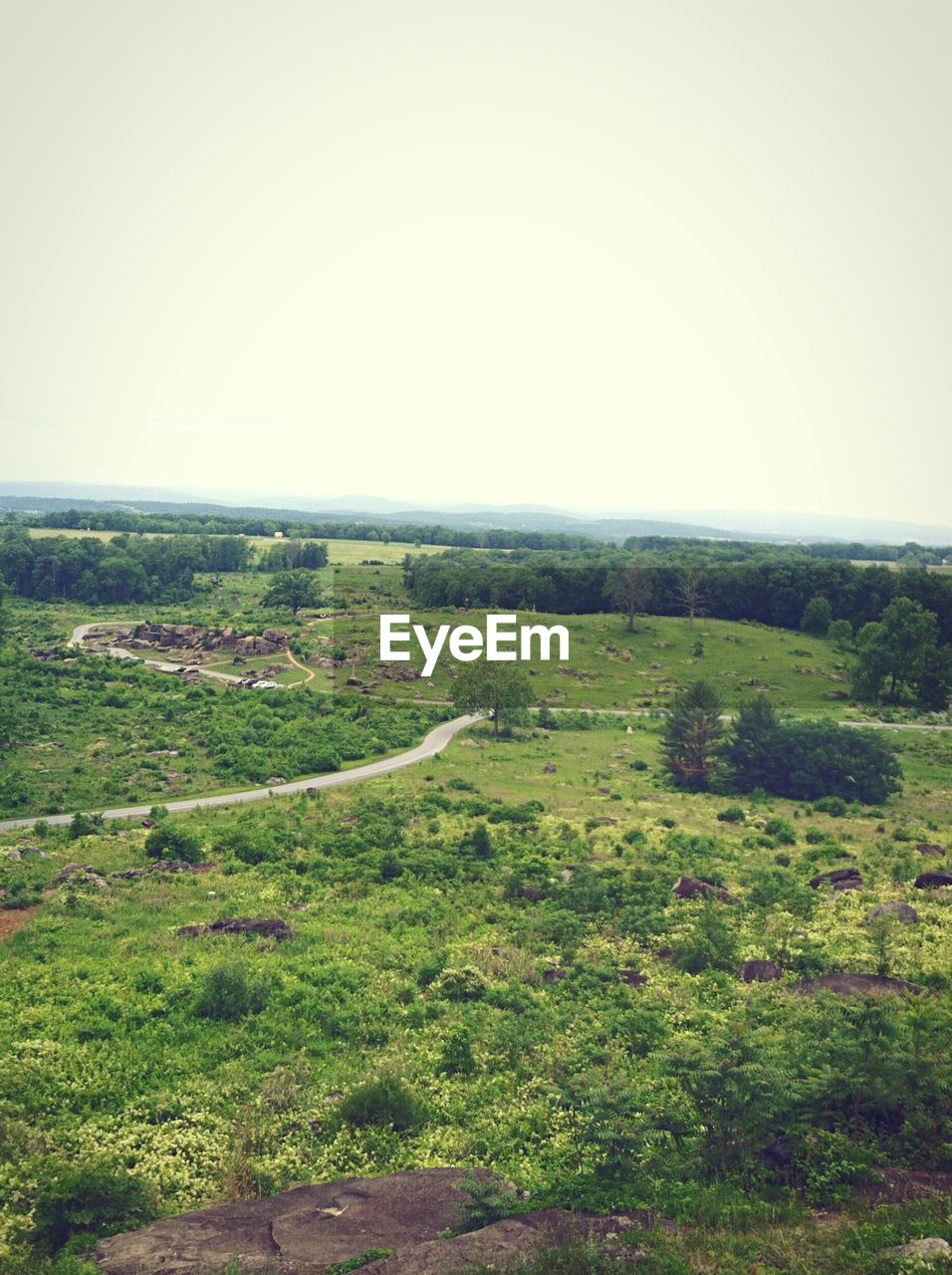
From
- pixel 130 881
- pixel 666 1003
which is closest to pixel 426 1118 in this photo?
pixel 666 1003

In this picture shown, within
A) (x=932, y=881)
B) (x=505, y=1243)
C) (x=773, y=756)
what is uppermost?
(x=773, y=756)

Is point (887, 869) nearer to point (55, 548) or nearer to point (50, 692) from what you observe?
point (50, 692)

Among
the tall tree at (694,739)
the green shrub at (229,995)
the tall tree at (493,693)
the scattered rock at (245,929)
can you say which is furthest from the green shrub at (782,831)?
the green shrub at (229,995)

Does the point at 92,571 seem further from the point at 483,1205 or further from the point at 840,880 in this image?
the point at 483,1205

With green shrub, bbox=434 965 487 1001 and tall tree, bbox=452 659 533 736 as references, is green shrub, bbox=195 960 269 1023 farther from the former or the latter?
tall tree, bbox=452 659 533 736

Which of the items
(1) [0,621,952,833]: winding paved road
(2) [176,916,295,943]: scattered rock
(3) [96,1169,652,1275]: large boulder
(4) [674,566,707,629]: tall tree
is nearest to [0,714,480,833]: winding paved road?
(1) [0,621,952,833]: winding paved road

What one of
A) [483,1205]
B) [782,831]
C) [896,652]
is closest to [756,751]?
[782,831]

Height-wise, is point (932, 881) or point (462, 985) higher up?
point (932, 881)

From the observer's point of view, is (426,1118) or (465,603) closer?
(426,1118)
